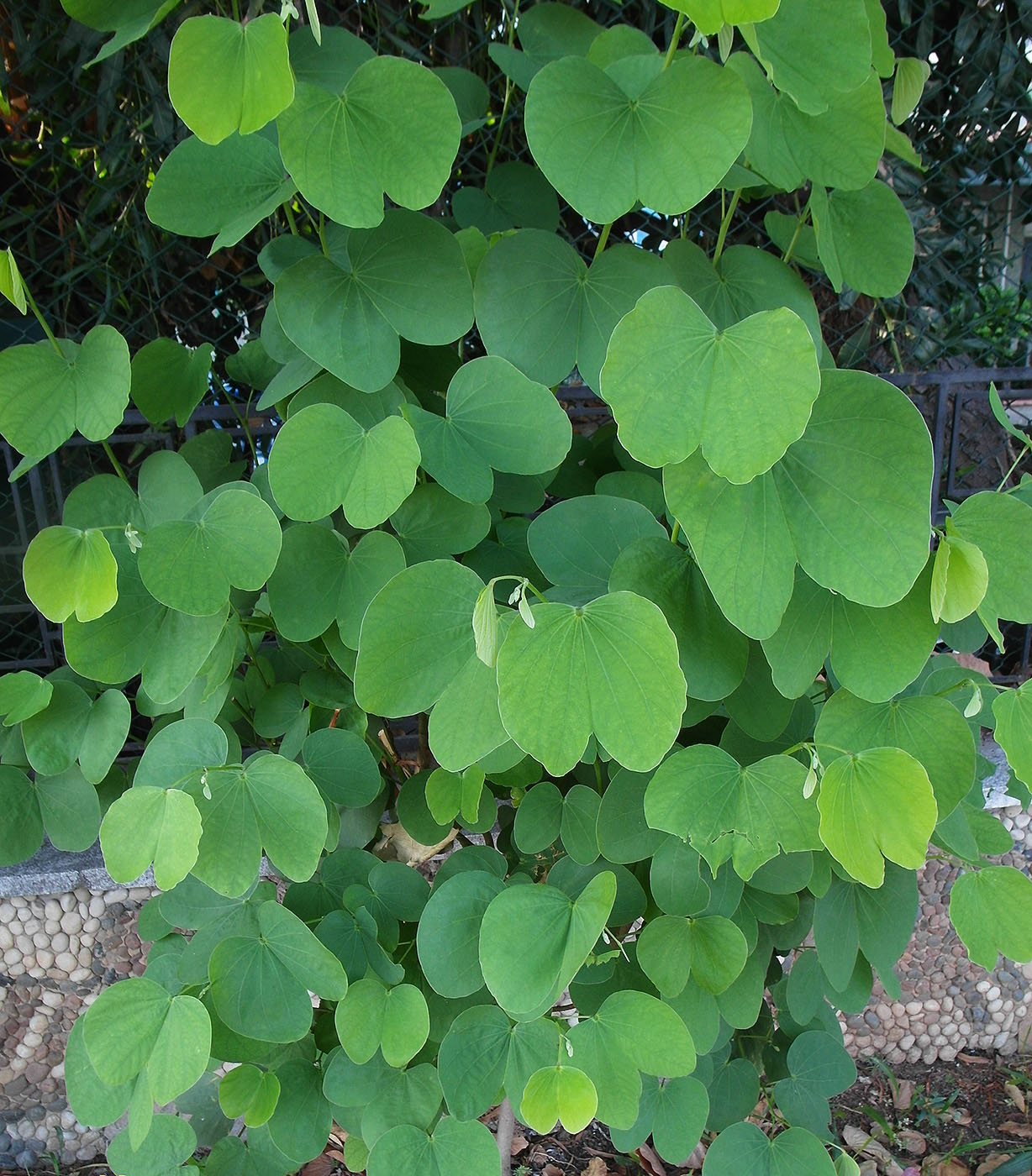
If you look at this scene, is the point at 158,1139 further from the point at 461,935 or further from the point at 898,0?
the point at 898,0

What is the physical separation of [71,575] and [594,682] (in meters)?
0.50

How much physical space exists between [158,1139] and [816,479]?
1.15 m

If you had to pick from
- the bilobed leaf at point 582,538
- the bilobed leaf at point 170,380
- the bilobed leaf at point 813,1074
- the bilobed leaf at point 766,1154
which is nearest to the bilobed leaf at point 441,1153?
the bilobed leaf at point 766,1154

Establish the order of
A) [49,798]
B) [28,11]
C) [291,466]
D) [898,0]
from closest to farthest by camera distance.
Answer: [291,466] < [49,798] < [28,11] < [898,0]

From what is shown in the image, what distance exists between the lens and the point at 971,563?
0.69 meters

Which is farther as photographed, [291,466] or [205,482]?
[205,482]

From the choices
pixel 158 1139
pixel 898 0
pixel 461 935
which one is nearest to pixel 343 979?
pixel 461 935

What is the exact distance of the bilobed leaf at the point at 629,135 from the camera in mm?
702

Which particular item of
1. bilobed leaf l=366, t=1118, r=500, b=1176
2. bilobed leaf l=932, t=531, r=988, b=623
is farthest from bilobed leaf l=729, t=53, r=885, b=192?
bilobed leaf l=366, t=1118, r=500, b=1176

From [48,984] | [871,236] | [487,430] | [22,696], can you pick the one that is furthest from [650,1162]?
[871,236]

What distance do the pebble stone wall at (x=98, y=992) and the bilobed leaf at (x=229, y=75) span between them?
1583mm

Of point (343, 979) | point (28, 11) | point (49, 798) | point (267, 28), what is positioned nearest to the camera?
point (267, 28)

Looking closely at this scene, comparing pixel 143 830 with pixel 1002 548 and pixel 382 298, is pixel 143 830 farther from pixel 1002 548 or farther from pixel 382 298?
pixel 1002 548

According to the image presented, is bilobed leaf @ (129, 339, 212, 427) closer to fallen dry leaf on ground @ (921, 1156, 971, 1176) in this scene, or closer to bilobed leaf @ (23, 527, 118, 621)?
bilobed leaf @ (23, 527, 118, 621)
